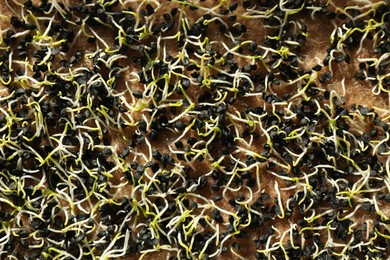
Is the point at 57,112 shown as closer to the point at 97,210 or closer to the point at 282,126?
the point at 97,210

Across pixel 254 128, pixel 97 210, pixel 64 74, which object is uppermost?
pixel 64 74

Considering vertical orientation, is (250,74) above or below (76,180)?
above

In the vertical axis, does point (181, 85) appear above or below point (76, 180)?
above

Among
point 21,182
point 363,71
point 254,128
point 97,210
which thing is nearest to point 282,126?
point 254,128

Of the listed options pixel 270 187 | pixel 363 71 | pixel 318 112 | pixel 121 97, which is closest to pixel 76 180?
pixel 121 97

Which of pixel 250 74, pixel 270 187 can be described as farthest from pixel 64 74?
pixel 270 187

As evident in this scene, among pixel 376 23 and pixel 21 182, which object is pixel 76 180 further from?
pixel 376 23
